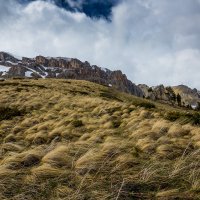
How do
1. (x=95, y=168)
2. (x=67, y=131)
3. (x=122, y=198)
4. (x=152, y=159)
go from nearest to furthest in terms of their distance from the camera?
(x=122, y=198) < (x=95, y=168) < (x=152, y=159) < (x=67, y=131)

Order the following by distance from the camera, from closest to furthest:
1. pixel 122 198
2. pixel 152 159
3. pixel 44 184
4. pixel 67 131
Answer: pixel 122 198
pixel 44 184
pixel 152 159
pixel 67 131

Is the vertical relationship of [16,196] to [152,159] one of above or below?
below

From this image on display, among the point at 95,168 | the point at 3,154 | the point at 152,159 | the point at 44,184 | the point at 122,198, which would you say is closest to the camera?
the point at 122,198

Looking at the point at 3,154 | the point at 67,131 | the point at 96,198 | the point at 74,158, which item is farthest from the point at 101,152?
the point at 67,131

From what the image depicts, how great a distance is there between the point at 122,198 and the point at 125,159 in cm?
183

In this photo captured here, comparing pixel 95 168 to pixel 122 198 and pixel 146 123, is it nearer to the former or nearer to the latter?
pixel 122 198

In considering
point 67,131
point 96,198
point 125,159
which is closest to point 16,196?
point 96,198

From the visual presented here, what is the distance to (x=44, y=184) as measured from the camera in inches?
245

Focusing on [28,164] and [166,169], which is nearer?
[166,169]

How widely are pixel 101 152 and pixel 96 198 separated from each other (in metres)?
2.38

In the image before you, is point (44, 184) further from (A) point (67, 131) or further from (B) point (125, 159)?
(A) point (67, 131)

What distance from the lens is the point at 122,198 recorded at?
5.41 metres

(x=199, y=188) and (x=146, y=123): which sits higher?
(x=146, y=123)

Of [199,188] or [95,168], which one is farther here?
[95,168]
